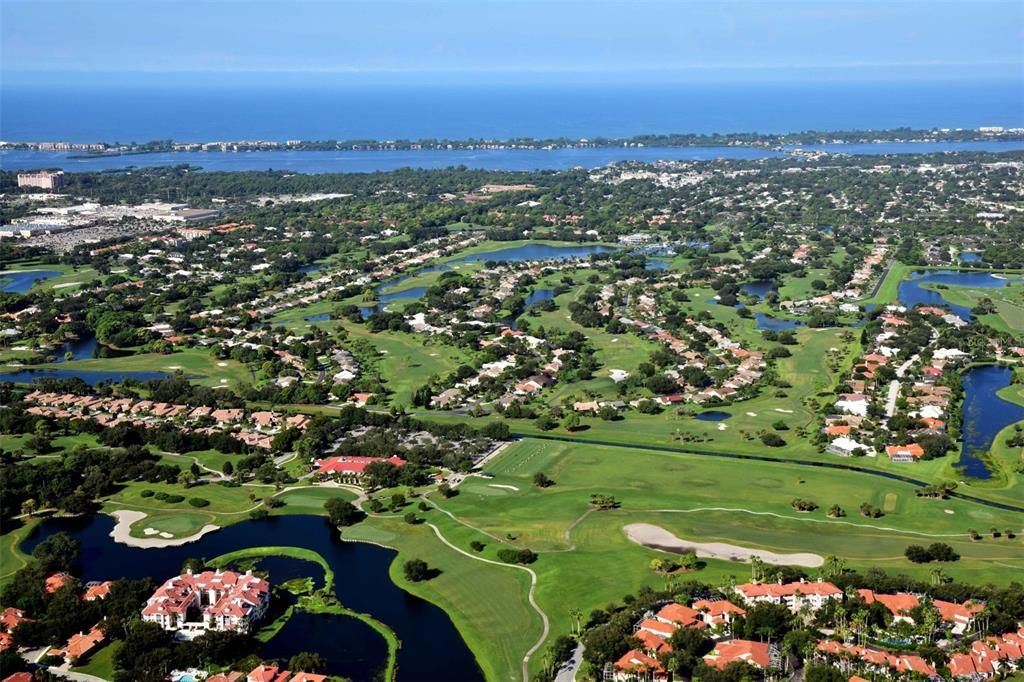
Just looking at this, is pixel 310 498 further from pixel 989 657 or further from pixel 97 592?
pixel 989 657

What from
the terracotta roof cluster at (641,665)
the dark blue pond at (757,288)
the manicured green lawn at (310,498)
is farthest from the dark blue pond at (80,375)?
the dark blue pond at (757,288)

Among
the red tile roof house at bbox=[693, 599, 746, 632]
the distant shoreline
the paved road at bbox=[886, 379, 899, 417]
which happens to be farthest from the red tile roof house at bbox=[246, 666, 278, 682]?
the distant shoreline

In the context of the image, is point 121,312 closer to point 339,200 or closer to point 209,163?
point 339,200

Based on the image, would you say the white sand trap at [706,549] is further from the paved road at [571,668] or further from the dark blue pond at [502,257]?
the dark blue pond at [502,257]

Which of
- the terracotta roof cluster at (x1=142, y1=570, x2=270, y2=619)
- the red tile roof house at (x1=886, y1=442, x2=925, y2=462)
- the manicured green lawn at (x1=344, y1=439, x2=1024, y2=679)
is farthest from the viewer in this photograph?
the red tile roof house at (x1=886, y1=442, x2=925, y2=462)

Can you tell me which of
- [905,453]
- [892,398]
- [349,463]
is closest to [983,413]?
[892,398]

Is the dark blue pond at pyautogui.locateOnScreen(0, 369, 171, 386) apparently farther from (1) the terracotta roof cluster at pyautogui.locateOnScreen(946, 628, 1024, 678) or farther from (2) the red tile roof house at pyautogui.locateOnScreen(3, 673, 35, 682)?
(1) the terracotta roof cluster at pyautogui.locateOnScreen(946, 628, 1024, 678)
